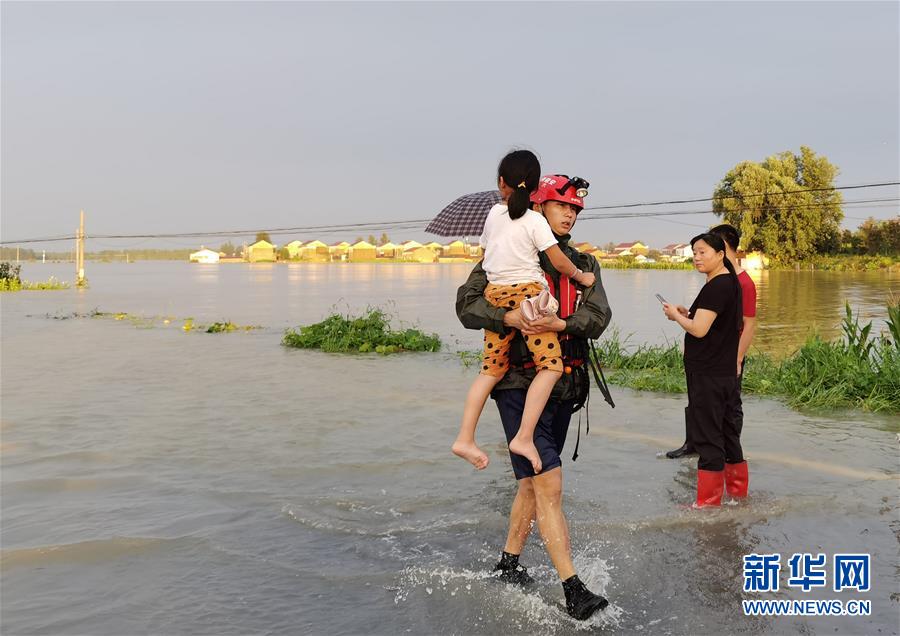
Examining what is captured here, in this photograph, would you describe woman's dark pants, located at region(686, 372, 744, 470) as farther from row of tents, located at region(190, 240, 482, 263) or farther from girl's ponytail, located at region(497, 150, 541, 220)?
row of tents, located at region(190, 240, 482, 263)

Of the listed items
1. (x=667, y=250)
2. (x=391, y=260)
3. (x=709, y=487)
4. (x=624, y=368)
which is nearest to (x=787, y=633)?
(x=709, y=487)

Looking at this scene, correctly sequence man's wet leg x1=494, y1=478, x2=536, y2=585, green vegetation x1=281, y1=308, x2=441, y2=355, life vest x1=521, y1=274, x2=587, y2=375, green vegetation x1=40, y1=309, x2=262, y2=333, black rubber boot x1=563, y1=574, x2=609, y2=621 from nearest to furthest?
black rubber boot x1=563, y1=574, x2=609, y2=621 < life vest x1=521, y1=274, x2=587, y2=375 < man's wet leg x1=494, y1=478, x2=536, y2=585 < green vegetation x1=281, y1=308, x2=441, y2=355 < green vegetation x1=40, y1=309, x2=262, y2=333

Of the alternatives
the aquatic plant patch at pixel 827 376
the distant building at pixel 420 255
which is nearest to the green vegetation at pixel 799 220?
the aquatic plant patch at pixel 827 376

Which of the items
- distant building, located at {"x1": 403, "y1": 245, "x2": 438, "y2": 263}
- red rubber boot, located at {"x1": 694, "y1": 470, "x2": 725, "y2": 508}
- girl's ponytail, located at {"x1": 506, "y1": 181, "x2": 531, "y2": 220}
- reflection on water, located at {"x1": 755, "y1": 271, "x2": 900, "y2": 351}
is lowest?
red rubber boot, located at {"x1": 694, "y1": 470, "x2": 725, "y2": 508}

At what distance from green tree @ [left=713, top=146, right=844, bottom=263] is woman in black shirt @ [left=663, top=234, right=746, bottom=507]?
58349 millimetres

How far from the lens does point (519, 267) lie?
151 inches

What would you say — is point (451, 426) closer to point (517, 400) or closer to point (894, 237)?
point (517, 400)

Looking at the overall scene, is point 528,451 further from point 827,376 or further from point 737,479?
point 827,376

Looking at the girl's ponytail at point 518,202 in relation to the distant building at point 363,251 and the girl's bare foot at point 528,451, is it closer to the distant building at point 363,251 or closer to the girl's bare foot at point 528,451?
the girl's bare foot at point 528,451

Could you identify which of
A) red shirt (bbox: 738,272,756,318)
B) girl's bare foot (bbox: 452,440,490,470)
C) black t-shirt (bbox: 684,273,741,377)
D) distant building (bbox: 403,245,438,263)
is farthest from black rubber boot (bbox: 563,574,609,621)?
distant building (bbox: 403,245,438,263)

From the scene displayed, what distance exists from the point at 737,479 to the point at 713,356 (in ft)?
3.31

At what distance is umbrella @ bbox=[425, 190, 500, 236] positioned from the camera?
23.6ft

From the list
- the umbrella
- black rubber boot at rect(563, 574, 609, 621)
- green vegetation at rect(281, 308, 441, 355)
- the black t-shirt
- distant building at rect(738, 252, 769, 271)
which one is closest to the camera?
black rubber boot at rect(563, 574, 609, 621)

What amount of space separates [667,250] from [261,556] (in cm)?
15551
